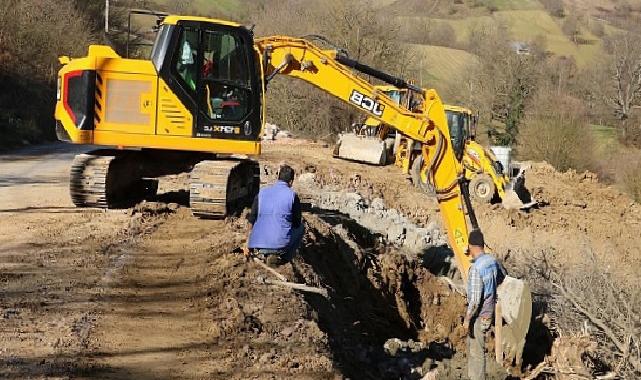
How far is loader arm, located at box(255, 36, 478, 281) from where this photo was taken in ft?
33.3

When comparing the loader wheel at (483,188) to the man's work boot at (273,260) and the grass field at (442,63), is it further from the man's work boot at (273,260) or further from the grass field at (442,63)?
the grass field at (442,63)

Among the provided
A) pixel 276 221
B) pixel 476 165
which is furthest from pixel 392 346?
pixel 476 165

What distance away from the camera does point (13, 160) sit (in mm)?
18875

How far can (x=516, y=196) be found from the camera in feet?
69.6

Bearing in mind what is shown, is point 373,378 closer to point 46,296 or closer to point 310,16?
point 46,296

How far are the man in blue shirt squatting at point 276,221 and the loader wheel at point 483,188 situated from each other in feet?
44.6

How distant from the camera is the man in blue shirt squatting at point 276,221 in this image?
7.91 meters

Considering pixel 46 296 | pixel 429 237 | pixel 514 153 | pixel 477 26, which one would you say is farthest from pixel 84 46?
pixel 477 26

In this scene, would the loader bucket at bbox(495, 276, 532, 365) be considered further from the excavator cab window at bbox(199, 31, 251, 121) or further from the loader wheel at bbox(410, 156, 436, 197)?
the excavator cab window at bbox(199, 31, 251, 121)

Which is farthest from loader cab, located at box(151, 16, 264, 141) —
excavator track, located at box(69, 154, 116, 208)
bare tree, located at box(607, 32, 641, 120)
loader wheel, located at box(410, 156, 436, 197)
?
bare tree, located at box(607, 32, 641, 120)

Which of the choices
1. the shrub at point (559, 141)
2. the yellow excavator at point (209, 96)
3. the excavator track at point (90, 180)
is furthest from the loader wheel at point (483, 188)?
the excavator track at point (90, 180)

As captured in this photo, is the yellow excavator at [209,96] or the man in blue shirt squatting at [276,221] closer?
the man in blue shirt squatting at [276,221]

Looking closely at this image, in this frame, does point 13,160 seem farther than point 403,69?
No

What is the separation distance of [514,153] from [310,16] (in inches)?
454
